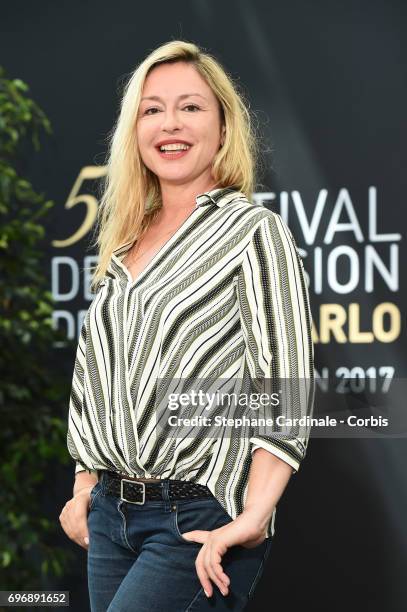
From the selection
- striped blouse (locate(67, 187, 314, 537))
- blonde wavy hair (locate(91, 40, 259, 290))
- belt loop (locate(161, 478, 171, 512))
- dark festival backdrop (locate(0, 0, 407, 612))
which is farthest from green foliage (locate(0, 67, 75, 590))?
belt loop (locate(161, 478, 171, 512))

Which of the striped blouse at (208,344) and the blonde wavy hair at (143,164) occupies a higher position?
the blonde wavy hair at (143,164)

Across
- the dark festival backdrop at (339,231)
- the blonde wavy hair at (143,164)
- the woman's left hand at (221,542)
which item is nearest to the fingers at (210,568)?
the woman's left hand at (221,542)

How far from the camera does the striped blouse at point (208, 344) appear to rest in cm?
161

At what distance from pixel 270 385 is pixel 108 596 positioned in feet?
1.59

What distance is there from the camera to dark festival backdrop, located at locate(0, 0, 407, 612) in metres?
3.35

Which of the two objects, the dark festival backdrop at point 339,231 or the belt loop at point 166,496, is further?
the dark festival backdrop at point 339,231

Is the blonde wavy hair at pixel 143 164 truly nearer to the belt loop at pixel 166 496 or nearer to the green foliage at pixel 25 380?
the belt loop at pixel 166 496

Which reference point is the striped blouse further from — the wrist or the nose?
the nose

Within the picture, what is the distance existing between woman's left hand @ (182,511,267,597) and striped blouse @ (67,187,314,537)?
6 cm

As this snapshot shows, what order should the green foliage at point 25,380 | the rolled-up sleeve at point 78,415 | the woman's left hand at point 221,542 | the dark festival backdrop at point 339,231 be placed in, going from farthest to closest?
the green foliage at point 25,380 < the dark festival backdrop at point 339,231 < the rolled-up sleeve at point 78,415 < the woman's left hand at point 221,542

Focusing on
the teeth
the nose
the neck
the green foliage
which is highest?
the nose

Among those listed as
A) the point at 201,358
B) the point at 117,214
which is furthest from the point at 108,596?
the point at 117,214

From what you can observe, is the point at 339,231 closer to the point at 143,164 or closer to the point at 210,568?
the point at 143,164

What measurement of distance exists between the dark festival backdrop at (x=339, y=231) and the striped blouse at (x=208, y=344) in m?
1.70
